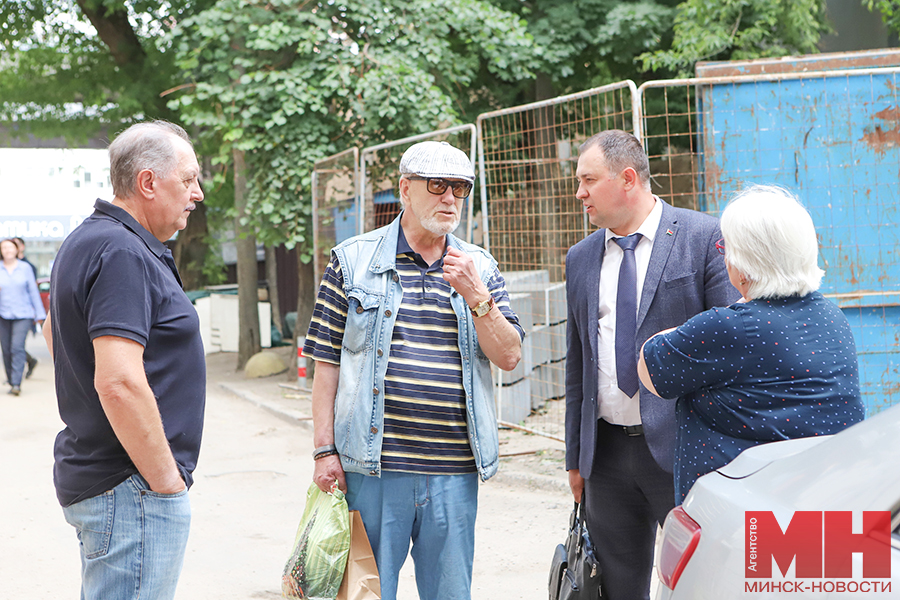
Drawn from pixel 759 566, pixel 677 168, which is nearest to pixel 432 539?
pixel 759 566

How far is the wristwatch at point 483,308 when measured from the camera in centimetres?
287

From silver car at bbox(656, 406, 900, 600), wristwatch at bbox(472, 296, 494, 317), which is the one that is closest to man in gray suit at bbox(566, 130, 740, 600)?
wristwatch at bbox(472, 296, 494, 317)

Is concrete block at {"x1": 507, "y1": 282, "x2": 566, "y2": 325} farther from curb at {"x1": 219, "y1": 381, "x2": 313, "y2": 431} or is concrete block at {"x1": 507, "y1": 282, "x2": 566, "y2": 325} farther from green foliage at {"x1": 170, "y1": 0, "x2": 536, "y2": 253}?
green foliage at {"x1": 170, "y1": 0, "x2": 536, "y2": 253}

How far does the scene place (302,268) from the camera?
12266 mm

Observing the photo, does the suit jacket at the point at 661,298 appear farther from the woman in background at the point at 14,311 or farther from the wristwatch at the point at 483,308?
the woman in background at the point at 14,311

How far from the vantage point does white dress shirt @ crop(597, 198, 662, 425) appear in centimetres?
307

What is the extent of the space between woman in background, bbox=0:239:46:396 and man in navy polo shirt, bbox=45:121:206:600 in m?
10.0

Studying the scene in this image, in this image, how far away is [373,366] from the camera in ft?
9.61

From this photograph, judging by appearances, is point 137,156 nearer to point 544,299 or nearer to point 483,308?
point 483,308

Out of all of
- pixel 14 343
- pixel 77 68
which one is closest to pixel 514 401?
pixel 14 343

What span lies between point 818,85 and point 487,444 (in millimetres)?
4093

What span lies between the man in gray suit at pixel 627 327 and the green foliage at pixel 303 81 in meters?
7.19

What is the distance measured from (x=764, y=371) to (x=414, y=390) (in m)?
1.19

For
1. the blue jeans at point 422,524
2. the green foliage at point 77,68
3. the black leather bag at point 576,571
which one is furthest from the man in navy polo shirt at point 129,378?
the green foliage at point 77,68
